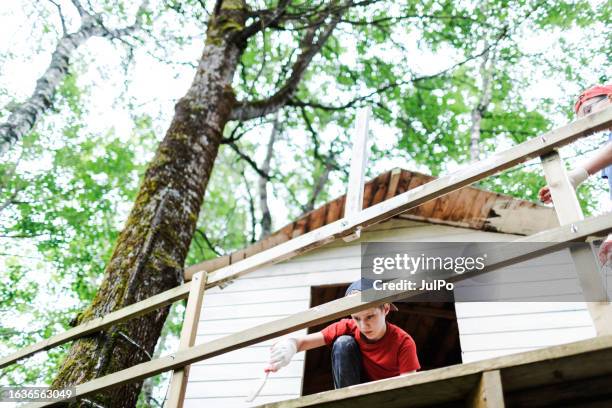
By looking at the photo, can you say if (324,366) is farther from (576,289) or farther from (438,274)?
(438,274)

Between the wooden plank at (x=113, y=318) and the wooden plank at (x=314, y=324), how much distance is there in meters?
0.44

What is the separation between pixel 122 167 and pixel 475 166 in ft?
38.8

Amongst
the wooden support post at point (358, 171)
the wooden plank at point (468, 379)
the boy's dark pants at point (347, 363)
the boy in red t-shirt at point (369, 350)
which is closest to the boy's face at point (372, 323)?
the boy in red t-shirt at point (369, 350)

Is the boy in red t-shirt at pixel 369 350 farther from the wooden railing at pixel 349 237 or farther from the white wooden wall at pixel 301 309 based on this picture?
the white wooden wall at pixel 301 309

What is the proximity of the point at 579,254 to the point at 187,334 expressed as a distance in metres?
2.01

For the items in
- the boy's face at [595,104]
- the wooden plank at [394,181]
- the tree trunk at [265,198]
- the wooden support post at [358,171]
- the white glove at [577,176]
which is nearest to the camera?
the white glove at [577,176]

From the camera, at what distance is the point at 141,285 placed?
145 inches

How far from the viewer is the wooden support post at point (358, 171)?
284 centimetres

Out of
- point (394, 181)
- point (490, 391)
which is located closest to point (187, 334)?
point (490, 391)

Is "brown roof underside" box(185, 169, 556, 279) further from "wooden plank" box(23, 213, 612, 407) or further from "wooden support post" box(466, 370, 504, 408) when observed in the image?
"wooden support post" box(466, 370, 504, 408)

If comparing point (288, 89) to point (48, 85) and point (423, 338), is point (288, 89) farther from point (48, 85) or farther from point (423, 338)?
point (423, 338)

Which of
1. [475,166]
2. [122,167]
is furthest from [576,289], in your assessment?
[122,167]

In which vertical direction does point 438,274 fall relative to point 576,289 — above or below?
below
